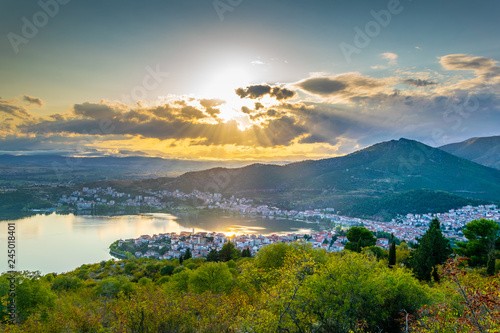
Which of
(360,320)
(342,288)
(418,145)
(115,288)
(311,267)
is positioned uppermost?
(418,145)

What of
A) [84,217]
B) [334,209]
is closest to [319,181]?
[334,209]

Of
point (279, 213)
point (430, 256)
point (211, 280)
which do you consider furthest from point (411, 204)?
point (211, 280)

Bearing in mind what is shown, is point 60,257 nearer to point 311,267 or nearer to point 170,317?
point 170,317

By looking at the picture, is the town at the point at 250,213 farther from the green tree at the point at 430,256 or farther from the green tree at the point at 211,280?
the green tree at the point at 430,256

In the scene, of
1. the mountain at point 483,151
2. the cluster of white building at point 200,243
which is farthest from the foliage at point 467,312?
the mountain at point 483,151

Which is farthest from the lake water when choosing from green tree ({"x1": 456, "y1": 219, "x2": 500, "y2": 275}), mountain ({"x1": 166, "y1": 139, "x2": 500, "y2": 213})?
green tree ({"x1": 456, "y1": 219, "x2": 500, "y2": 275})

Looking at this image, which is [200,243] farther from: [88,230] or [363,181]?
[363,181]

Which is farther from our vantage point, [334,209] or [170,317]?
→ [334,209]

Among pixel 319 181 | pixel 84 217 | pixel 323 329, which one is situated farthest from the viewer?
pixel 319 181
